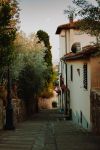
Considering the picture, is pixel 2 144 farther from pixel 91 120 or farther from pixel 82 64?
pixel 82 64

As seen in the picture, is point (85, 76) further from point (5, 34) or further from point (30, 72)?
point (30, 72)

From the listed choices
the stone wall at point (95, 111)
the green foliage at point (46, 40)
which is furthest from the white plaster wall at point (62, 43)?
the stone wall at point (95, 111)

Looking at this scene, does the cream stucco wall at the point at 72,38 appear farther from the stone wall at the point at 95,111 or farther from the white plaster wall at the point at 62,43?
the stone wall at the point at 95,111

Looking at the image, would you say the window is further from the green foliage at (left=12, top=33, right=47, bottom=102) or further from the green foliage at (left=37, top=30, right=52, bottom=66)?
the green foliage at (left=37, top=30, right=52, bottom=66)

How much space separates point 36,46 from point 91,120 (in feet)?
66.6

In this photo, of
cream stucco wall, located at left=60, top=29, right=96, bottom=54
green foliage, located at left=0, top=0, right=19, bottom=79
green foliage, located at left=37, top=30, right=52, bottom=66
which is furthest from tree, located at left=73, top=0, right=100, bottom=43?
green foliage, located at left=37, top=30, right=52, bottom=66

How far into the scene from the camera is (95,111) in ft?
74.3

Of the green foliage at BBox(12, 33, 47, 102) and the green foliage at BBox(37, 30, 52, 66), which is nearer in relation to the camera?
the green foliage at BBox(12, 33, 47, 102)

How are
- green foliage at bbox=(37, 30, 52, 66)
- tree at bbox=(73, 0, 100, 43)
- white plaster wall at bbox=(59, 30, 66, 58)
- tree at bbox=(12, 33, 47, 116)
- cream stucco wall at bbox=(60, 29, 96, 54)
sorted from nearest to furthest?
tree at bbox=(73, 0, 100, 43) < tree at bbox=(12, 33, 47, 116) < cream stucco wall at bbox=(60, 29, 96, 54) < white plaster wall at bbox=(59, 30, 66, 58) < green foliage at bbox=(37, 30, 52, 66)

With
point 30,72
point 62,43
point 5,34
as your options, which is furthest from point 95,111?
point 62,43

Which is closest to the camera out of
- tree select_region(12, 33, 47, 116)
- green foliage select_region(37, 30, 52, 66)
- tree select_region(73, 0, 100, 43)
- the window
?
tree select_region(73, 0, 100, 43)

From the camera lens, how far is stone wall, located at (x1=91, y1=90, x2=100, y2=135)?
70.3 feet

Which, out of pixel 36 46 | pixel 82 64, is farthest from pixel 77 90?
→ pixel 36 46

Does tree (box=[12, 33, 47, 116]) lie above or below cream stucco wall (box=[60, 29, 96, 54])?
below
